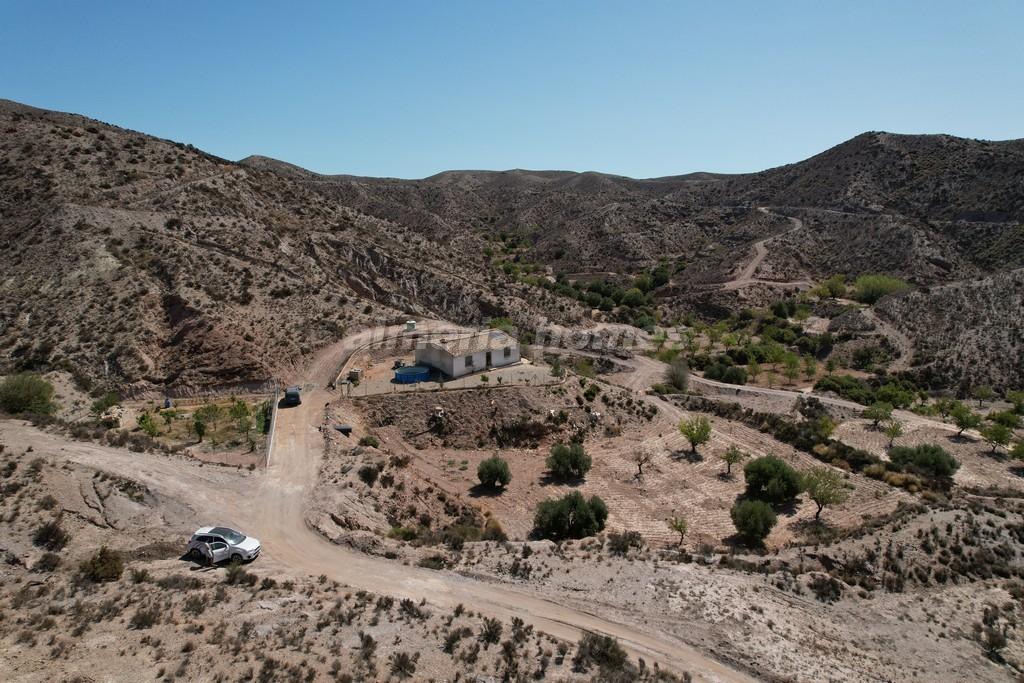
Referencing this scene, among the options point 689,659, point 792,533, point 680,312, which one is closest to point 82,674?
point 689,659

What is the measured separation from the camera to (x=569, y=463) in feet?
108

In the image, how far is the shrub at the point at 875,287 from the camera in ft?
250

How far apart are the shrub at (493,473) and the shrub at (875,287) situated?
6435cm

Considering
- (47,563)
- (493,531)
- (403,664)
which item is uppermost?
(47,563)

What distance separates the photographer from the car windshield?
1897 cm

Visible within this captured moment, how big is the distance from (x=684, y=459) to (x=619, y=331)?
1358 inches

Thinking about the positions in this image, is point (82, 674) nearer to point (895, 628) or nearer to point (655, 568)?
point (655, 568)

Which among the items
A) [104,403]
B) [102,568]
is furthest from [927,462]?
[104,403]

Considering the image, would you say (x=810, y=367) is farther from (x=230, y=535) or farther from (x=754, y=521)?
(x=230, y=535)

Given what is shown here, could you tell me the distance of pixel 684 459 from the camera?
3622 centimetres

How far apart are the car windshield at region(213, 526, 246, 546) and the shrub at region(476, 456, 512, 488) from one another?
1361 centimetres

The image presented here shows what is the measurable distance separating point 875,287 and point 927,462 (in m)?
49.1

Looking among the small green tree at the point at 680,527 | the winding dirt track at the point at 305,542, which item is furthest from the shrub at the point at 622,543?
the winding dirt track at the point at 305,542

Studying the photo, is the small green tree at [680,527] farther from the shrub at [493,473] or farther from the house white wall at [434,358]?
the house white wall at [434,358]
